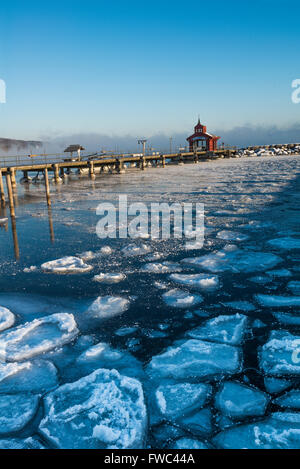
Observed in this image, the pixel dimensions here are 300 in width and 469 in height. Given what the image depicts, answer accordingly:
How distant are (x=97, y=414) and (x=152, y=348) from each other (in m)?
0.97

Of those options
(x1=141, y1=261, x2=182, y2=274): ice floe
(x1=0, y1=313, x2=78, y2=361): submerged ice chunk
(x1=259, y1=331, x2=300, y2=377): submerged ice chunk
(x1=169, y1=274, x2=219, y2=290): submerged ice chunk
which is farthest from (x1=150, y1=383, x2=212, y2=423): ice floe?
(x1=141, y1=261, x2=182, y2=274): ice floe

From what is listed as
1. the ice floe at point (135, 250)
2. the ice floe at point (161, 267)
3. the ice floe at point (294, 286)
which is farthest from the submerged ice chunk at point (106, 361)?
the ice floe at point (135, 250)

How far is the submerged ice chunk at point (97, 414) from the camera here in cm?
225

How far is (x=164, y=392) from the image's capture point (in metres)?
2.70

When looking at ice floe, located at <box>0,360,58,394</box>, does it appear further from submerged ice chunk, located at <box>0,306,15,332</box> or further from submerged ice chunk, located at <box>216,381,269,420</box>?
submerged ice chunk, located at <box>216,381,269,420</box>

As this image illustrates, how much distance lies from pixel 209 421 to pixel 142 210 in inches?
367

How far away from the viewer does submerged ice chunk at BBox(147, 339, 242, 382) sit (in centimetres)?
291

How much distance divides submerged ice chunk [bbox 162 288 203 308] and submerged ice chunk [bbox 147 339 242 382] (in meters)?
0.88

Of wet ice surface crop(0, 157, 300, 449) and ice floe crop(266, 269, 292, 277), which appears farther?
ice floe crop(266, 269, 292, 277)

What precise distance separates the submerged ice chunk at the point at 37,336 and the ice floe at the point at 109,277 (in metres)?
1.21

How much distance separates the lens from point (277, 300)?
13.9 ft

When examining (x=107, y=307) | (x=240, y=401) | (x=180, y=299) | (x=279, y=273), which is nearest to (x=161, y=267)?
(x=180, y=299)

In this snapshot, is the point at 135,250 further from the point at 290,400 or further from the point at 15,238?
the point at 290,400

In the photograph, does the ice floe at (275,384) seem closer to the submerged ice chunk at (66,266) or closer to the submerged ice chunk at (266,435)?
the submerged ice chunk at (266,435)
